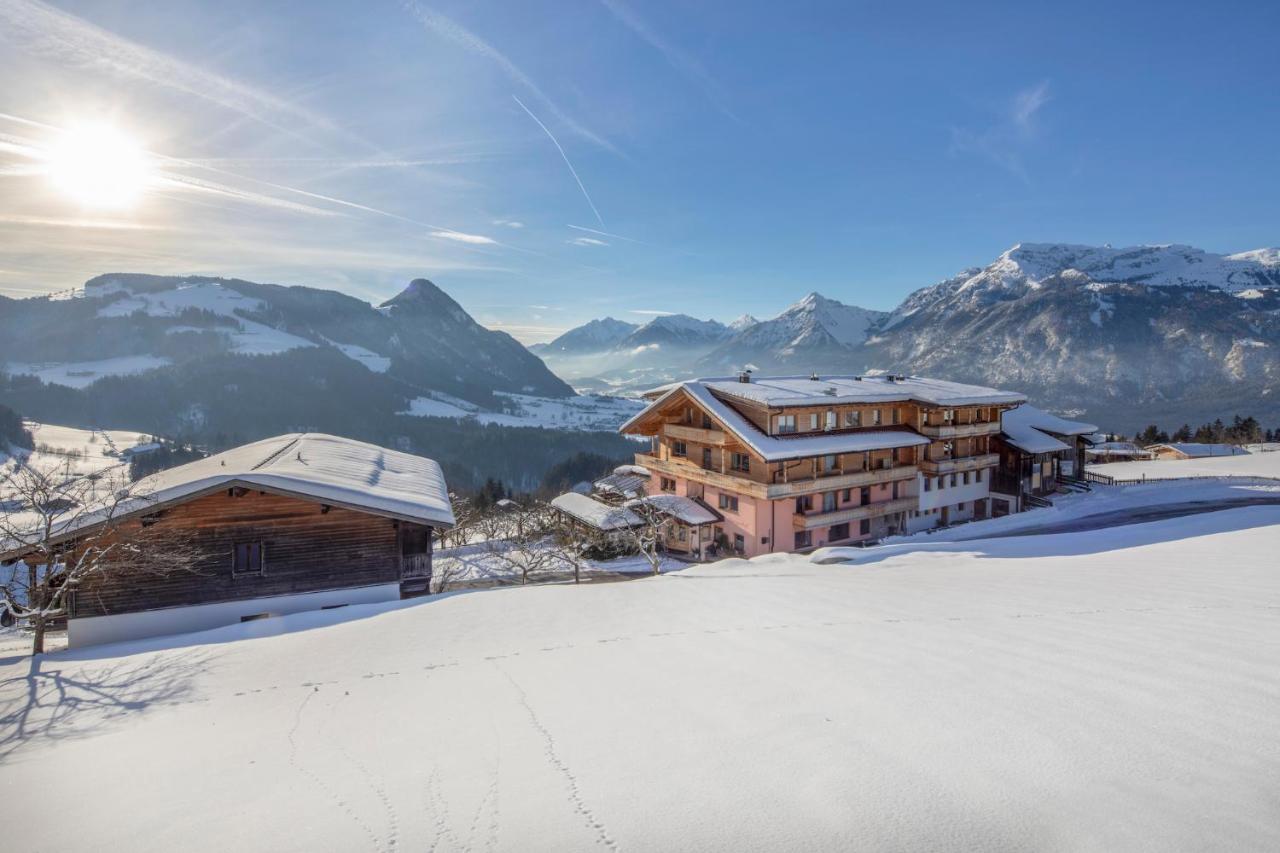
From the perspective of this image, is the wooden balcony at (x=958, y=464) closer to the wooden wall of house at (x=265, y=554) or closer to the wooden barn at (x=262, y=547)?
the wooden barn at (x=262, y=547)

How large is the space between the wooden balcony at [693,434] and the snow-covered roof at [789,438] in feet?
6.29

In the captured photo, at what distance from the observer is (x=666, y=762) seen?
4.49 m

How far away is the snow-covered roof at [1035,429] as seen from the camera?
40438mm

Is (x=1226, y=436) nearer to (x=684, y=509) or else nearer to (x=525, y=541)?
(x=684, y=509)

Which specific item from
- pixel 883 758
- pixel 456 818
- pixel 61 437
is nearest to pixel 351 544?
pixel 456 818

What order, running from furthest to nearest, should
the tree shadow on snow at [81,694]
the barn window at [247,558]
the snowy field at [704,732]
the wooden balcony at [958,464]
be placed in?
1. the wooden balcony at [958,464]
2. the barn window at [247,558]
3. the tree shadow on snow at [81,694]
4. the snowy field at [704,732]

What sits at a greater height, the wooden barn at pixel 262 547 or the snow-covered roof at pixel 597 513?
the wooden barn at pixel 262 547

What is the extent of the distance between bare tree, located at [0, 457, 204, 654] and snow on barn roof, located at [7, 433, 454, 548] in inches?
9.8

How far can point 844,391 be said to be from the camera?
36.7 m

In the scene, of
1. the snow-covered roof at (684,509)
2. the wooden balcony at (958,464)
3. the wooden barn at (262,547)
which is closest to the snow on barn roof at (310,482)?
the wooden barn at (262,547)

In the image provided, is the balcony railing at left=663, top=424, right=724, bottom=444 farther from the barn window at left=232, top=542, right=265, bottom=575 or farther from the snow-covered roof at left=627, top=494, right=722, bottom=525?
the barn window at left=232, top=542, right=265, bottom=575

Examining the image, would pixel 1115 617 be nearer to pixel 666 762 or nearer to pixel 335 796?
pixel 666 762

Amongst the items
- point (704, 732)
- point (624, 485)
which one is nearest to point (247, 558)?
point (704, 732)

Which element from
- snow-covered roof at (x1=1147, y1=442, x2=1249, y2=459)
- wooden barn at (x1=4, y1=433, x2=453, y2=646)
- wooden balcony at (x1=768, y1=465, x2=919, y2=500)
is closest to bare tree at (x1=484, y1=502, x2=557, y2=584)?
wooden barn at (x1=4, y1=433, x2=453, y2=646)
